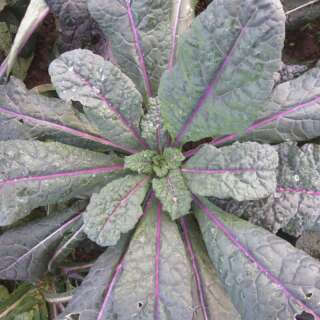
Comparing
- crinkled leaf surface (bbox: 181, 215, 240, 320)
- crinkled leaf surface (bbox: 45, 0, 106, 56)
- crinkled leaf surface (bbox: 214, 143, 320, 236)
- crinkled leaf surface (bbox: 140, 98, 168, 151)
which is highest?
crinkled leaf surface (bbox: 45, 0, 106, 56)

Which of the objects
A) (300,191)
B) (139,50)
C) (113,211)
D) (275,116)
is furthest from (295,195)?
(139,50)

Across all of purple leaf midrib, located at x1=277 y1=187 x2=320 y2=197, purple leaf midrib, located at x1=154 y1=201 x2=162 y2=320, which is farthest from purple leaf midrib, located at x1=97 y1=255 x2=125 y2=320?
purple leaf midrib, located at x1=277 y1=187 x2=320 y2=197

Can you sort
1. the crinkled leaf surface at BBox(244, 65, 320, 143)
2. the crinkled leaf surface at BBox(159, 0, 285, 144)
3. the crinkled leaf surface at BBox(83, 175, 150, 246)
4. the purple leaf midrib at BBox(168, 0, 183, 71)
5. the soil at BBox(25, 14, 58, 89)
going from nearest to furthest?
1. the crinkled leaf surface at BBox(159, 0, 285, 144)
2. the crinkled leaf surface at BBox(83, 175, 150, 246)
3. the crinkled leaf surface at BBox(244, 65, 320, 143)
4. the purple leaf midrib at BBox(168, 0, 183, 71)
5. the soil at BBox(25, 14, 58, 89)

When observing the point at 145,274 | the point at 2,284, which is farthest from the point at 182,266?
the point at 2,284

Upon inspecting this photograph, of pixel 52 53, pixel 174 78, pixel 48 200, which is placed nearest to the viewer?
pixel 174 78

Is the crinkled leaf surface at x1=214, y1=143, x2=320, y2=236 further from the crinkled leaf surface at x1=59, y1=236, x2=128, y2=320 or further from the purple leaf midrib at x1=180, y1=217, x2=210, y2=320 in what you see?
the crinkled leaf surface at x1=59, y1=236, x2=128, y2=320

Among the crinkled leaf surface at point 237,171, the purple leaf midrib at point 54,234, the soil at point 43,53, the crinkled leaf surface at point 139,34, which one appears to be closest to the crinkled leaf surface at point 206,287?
the crinkled leaf surface at point 237,171

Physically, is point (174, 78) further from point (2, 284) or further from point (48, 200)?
point (2, 284)

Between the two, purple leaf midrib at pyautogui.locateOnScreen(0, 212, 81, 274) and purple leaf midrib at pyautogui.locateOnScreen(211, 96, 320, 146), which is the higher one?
purple leaf midrib at pyautogui.locateOnScreen(211, 96, 320, 146)
